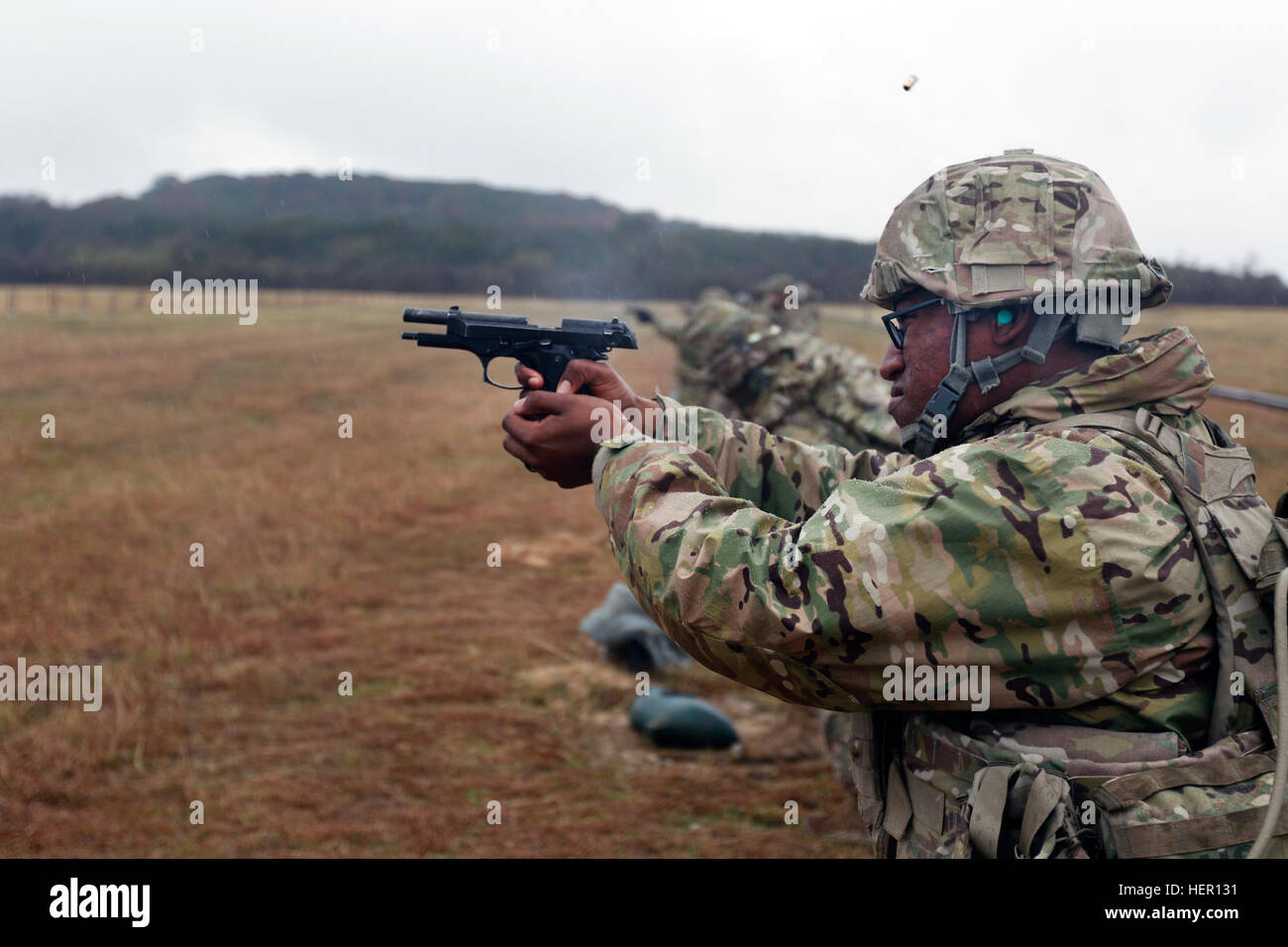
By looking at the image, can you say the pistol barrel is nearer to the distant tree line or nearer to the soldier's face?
the soldier's face

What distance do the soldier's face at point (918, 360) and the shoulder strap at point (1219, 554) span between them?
475 mm

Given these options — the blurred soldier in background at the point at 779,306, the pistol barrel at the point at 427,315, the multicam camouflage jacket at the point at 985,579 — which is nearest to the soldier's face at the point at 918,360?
the multicam camouflage jacket at the point at 985,579

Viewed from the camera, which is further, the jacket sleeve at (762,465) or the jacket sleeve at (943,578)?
the jacket sleeve at (762,465)

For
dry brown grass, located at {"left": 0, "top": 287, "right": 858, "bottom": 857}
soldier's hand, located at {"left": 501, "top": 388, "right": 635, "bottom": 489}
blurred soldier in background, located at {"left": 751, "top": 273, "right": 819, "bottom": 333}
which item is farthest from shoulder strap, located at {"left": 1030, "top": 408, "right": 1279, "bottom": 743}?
blurred soldier in background, located at {"left": 751, "top": 273, "right": 819, "bottom": 333}

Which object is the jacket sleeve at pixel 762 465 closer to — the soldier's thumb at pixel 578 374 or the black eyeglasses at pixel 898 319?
the soldier's thumb at pixel 578 374

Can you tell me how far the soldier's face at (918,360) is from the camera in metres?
2.92

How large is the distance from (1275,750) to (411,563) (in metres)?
12.1

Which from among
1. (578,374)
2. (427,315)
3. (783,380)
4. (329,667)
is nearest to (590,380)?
(578,374)

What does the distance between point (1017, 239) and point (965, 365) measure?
38 centimetres

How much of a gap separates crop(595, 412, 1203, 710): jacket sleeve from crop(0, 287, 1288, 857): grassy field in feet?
6.35

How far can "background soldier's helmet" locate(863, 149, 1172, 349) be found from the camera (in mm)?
2771

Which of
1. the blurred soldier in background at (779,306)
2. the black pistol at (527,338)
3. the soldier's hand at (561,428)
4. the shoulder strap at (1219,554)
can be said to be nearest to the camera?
the shoulder strap at (1219,554)

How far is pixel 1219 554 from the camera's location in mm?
2439
